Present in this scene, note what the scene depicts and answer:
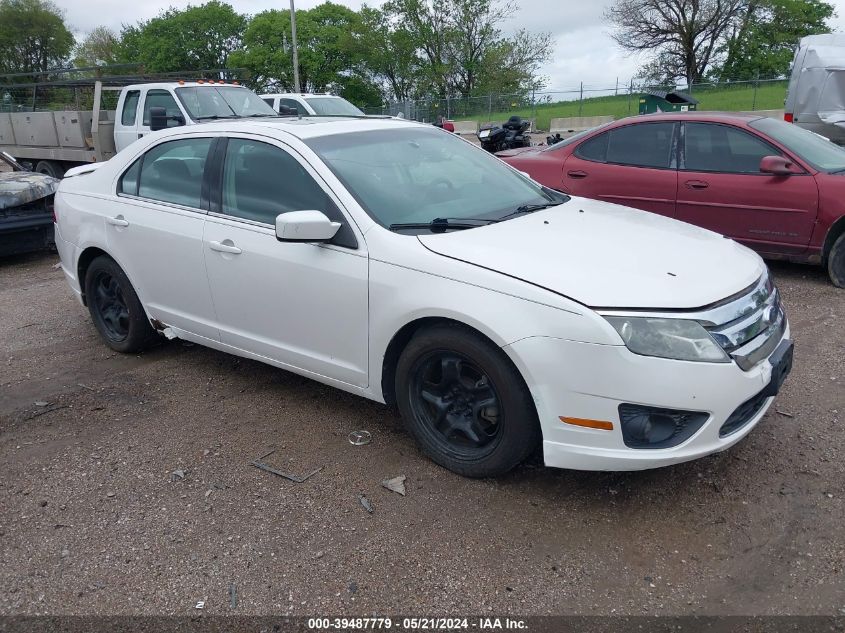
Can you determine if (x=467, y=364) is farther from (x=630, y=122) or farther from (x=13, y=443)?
(x=630, y=122)

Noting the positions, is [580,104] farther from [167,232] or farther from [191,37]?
[191,37]

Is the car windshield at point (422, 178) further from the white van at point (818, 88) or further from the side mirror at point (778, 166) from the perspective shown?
the white van at point (818, 88)

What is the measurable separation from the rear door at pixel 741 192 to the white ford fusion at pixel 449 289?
270 cm

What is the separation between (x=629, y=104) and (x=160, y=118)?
79.7 feet

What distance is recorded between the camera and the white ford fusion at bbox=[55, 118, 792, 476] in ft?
9.29

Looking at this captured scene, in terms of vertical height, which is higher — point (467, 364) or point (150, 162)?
point (150, 162)

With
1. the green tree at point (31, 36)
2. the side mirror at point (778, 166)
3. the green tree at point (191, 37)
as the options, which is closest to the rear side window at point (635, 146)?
the side mirror at point (778, 166)

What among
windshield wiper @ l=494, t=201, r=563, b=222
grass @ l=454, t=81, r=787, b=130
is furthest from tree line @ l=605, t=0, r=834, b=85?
windshield wiper @ l=494, t=201, r=563, b=222

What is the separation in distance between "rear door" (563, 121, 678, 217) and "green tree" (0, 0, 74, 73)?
71353 mm

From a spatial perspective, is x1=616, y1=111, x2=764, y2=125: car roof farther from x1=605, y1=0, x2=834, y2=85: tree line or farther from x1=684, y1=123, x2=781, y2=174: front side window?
x1=605, y1=0, x2=834, y2=85: tree line

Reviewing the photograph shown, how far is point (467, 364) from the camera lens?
3207 millimetres

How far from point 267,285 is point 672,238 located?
2123 mm

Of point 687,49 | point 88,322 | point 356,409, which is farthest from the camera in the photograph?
point 687,49

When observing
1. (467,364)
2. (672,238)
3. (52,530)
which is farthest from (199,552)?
(672,238)
